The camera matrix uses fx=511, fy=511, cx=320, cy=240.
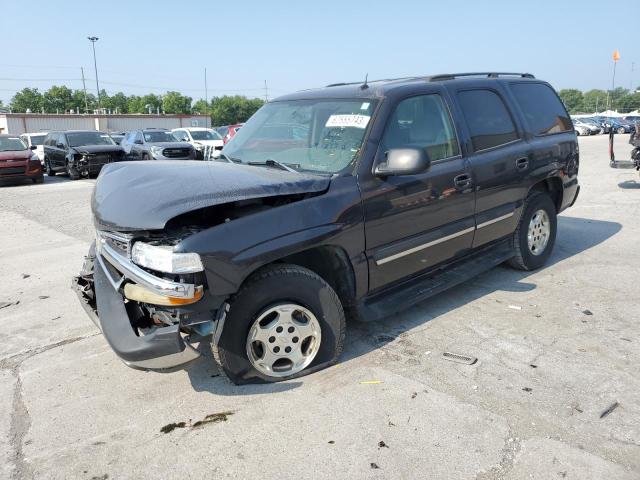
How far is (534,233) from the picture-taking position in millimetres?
5422

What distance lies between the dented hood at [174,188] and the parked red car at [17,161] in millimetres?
14135

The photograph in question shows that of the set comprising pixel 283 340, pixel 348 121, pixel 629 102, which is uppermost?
pixel 629 102

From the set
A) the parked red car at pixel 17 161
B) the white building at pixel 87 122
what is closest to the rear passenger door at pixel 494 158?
the parked red car at pixel 17 161

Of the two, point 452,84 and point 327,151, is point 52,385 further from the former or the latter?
point 452,84

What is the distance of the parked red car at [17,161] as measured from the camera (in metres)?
15.5

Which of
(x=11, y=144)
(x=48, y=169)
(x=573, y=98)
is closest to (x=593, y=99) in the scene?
(x=573, y=98)

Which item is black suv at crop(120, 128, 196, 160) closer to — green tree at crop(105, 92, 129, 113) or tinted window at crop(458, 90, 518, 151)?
tinted window at crop(458, 90, 518, 151)

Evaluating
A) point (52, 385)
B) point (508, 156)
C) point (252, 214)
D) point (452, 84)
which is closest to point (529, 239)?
point (508, 156)

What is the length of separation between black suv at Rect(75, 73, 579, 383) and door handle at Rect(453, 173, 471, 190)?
0.04ft

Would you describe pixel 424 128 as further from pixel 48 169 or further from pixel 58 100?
pixel 58 100

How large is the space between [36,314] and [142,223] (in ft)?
8.55

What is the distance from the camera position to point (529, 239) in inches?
211

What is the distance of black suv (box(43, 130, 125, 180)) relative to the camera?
16.8 metres

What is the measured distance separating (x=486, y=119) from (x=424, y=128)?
0.93 meters
